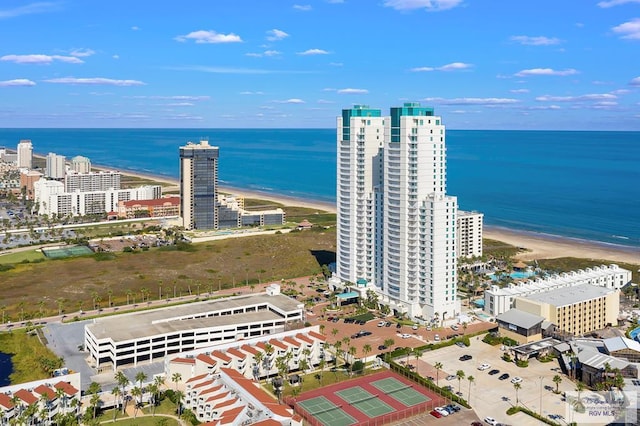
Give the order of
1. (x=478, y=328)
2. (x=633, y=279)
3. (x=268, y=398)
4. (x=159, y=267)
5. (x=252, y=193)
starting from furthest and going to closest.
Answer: (x=252, y=193), (x=159, y=267), (x=633, y=279), (x=478, y=328), (x=268, y=398)

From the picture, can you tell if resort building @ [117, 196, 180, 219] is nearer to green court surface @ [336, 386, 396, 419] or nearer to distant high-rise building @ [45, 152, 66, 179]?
distant high-rise building @ [45, 152, 66, 179]

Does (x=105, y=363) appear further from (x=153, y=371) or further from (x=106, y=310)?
(x=106, y=310)

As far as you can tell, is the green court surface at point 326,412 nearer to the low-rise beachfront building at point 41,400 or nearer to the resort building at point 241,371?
the resort building at point 241,371

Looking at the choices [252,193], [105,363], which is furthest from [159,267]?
[252,193]

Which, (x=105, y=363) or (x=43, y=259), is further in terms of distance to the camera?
(x=43, y=259)

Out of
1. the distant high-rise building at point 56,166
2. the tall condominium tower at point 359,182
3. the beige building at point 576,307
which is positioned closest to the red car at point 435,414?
the beige building at point 576,307
